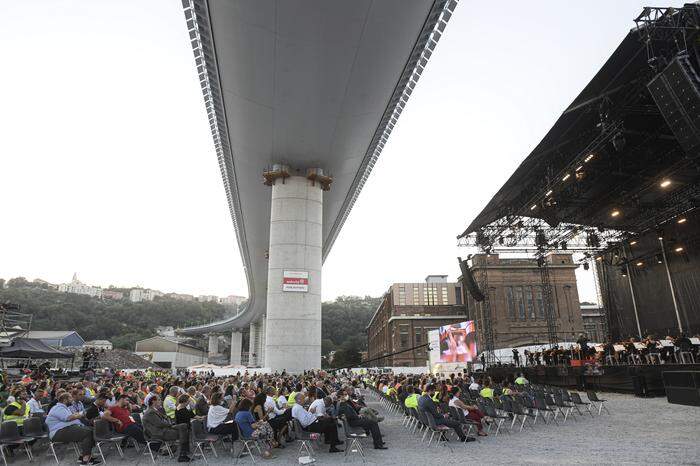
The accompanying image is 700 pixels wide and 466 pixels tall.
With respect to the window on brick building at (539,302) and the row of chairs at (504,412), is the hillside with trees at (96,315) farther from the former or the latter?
the window on brick building at (539,302)

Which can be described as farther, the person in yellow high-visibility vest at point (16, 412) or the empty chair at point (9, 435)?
the person in yellow high-visibility vest at point (16, 412)

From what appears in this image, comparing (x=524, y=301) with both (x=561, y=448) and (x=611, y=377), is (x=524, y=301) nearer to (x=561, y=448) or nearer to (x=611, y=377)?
(x=611, y=377)

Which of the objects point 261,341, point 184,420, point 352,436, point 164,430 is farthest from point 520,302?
point 164,430

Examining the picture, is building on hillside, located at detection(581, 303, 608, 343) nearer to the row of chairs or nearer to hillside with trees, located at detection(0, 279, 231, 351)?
the row of chairs

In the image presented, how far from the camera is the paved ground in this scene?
6738 millimetres

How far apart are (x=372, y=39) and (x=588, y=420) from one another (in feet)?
44.0

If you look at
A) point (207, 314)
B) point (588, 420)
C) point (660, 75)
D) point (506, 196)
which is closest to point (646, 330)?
point (506, 196)

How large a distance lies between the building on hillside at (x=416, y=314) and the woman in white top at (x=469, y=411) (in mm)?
52753

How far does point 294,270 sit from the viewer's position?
21.9m

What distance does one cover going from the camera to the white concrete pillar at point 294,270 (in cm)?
2123

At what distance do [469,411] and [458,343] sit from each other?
22075mm

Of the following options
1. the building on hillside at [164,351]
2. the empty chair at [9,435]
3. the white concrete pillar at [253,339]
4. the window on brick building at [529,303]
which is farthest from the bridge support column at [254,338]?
the empty chair at [9,435]

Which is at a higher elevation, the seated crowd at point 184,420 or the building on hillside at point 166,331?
the building on hillside at point 166,331

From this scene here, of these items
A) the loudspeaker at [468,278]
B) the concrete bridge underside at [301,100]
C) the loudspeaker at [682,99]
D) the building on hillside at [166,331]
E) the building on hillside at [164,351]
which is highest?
the concrete bridge underside at [301,100]
